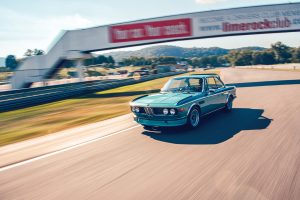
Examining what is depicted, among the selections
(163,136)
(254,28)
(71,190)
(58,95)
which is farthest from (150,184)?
(254,28)

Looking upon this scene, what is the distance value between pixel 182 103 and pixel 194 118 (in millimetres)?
826

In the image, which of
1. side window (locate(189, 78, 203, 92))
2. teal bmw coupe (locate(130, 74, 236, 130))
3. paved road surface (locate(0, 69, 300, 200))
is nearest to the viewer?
paved road surface (locate(0, 69, 300, 200))

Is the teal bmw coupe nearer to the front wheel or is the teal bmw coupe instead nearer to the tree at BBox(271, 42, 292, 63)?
the front wheel

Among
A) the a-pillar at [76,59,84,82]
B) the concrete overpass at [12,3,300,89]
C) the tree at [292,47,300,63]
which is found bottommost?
the tree at [292,47,300,63]

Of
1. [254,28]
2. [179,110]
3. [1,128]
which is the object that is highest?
[254,28]

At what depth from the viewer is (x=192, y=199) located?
359 centimetres

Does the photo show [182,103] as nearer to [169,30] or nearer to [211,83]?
[211,83]

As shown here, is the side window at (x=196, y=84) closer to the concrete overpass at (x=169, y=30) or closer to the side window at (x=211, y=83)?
the side window at (x=211, y=83)

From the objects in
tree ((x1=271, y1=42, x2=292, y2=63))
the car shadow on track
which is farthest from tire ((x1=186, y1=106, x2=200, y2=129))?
tree ((x1=271, y1=42, x2=292, y2=63))

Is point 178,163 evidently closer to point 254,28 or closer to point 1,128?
point 1,128

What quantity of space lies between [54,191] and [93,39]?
25437mm

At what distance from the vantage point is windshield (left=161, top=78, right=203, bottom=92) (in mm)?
8219

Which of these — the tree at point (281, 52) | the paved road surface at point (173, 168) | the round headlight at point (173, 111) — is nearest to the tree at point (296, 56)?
the tree at point (281, 52)

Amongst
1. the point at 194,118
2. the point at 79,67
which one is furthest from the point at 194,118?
the point at 79,67
